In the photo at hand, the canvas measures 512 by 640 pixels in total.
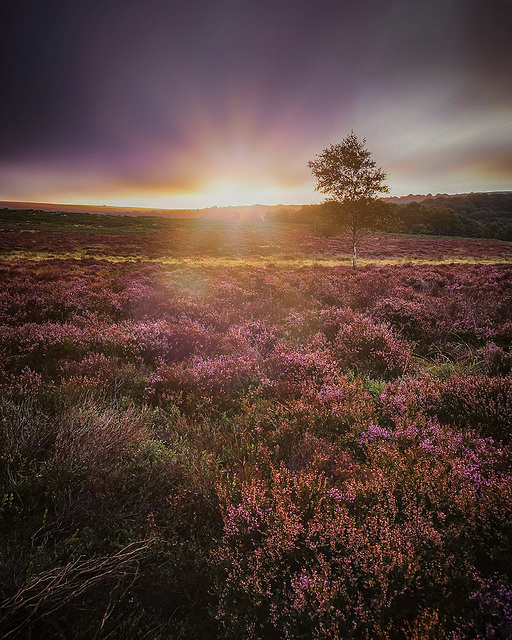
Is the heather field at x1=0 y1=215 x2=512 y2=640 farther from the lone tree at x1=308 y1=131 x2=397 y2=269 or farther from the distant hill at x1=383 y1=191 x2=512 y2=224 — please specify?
the distant hill at x1=383 y1=191 x2=512 y2=224

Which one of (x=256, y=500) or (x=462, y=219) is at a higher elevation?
(x=462, y=219)

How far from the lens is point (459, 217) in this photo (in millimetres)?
77250

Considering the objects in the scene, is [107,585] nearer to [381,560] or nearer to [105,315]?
[381,560]

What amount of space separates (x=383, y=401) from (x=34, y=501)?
383cm

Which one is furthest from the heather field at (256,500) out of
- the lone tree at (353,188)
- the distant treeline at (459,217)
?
the distant treeline at (459,217)

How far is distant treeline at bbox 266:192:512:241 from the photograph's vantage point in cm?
7288

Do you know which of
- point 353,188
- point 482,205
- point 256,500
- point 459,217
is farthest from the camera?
point 482,205

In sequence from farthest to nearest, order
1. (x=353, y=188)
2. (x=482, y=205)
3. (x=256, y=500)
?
(x=482, y=205) → (x=353, y=188) → (x=256, y=500)

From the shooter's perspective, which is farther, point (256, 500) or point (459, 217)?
point (459, 217)

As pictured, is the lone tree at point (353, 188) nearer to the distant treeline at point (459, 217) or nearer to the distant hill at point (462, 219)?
the distant treeline at point (459, 217)

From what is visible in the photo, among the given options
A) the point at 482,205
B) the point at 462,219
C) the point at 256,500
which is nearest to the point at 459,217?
the point at 462,219

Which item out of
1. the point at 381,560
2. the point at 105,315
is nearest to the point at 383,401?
the point at 381,560

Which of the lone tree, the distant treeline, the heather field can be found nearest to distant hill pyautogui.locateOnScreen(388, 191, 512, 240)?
the distant treeline

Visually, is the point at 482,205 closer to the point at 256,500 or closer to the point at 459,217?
the point at 459,217
